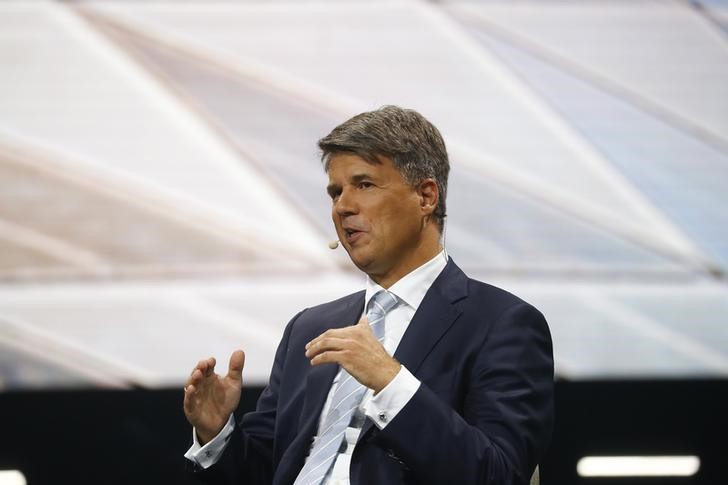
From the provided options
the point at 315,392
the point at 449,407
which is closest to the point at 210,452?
the point at 315,392

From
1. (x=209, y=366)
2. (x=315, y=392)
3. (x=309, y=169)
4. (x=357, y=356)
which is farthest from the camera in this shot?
(x=309, y=169)

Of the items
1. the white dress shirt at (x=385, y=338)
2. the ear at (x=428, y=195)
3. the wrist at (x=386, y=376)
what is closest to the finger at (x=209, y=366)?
the white dress shirt at (x=385, y=338)

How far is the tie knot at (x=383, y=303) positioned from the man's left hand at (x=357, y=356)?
257 millimetres

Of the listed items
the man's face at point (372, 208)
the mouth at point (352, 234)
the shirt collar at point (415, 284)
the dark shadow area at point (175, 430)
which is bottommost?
the dark shadow area at point (175, 430)

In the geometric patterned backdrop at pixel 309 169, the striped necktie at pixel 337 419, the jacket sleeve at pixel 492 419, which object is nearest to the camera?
the jacket sleeve at pixel 492 419

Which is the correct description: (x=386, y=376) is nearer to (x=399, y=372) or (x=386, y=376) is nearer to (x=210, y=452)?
(x=399, y=372)

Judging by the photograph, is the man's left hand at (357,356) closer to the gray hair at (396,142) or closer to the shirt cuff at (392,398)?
→ the shirt cuff at (392,398)

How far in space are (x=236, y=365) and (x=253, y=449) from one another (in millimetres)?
A: 207

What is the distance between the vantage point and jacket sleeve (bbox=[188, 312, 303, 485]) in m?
1.56

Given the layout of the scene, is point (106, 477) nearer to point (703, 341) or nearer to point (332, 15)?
point (332, 15)

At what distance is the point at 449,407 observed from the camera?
133cm

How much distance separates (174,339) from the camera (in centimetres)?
288

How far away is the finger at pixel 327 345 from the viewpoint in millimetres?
1292

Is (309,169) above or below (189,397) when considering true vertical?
above
